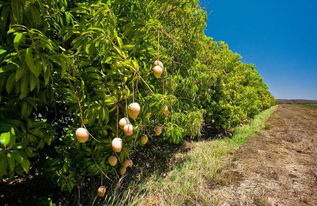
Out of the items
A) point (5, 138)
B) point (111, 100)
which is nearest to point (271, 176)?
point (111, 100)

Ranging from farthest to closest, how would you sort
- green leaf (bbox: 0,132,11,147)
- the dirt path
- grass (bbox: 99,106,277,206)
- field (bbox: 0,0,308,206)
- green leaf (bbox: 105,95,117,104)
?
the dirt path → grass (bbox: 99,106,277,206) → green leaf (bbox: 105,95,117,104) → field (bbox: 0,0,308,206) → green leaf (bbox: 0,132,11,147)

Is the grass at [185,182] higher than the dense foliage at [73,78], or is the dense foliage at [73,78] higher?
the dense foliage at [73,78]

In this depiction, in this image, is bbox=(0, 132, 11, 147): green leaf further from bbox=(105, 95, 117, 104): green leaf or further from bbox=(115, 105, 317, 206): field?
bbox=(115, 105, 317, 206): field

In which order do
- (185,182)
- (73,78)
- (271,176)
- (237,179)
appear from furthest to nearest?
1. (271,176)
2. (237,179)
3. (185,182)
4. (73,78)

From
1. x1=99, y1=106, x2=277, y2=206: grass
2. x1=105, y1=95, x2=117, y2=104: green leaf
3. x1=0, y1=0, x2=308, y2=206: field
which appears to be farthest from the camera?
x1=99, y1=106, x2=277, y2=206: grass

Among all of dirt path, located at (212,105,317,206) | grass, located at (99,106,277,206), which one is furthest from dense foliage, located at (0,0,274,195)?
dirt path, located at (212,105,317,206)

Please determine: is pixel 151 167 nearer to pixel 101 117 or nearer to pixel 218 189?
pixel 218 189

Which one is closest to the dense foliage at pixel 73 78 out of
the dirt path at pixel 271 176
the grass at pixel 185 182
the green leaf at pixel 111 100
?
the green leaf at pixel 111 100

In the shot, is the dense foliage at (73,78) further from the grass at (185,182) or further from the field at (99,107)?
the grass at (185,182)

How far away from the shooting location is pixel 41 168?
7.34 feet

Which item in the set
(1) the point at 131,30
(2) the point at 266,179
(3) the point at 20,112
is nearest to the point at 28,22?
(3) the point at 20,112

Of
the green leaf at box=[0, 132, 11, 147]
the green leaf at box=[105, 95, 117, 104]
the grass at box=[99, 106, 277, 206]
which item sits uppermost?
the green leaf at box=[105, 95, 117, 104]

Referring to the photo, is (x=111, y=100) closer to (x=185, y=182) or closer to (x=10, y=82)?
(x=10, y=82)

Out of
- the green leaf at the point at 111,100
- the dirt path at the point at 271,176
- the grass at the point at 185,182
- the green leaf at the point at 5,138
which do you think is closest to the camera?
the green leaf at the point at 5,138
